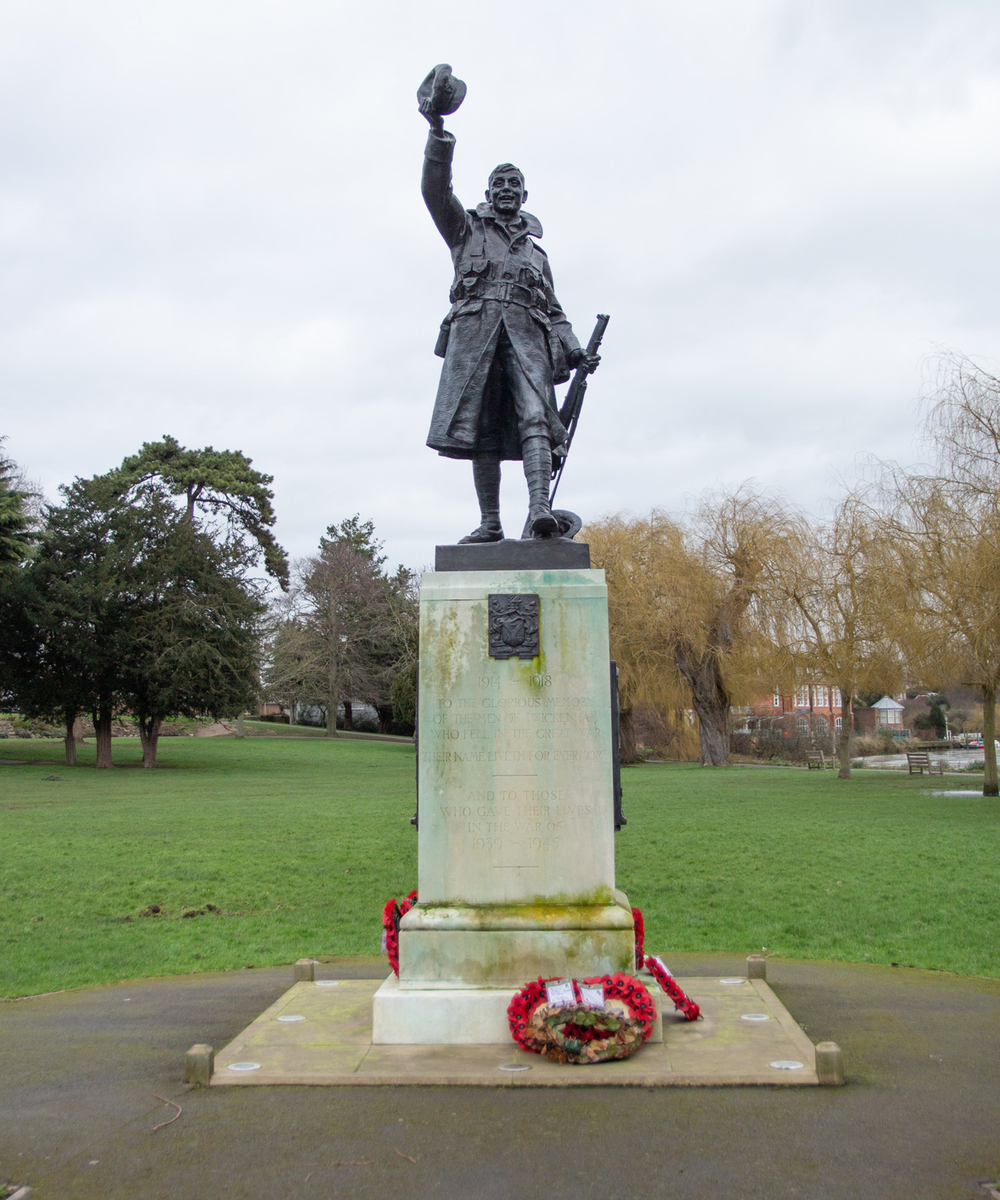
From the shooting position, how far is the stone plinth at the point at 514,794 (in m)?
5.23

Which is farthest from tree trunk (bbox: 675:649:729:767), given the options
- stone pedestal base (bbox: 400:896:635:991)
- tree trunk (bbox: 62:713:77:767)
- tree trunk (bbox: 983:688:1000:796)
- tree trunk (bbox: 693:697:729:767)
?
stone pedestal base (bbox: 400:896:635:991)

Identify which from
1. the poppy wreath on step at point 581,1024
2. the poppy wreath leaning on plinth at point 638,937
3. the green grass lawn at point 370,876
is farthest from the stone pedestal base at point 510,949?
the green grass lawn at point 370,876

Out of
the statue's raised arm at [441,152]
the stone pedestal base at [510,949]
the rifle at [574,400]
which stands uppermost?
the statue's raised arm at [441,152]

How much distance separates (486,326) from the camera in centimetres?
632

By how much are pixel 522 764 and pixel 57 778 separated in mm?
30797

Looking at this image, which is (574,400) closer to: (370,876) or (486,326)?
(486,326)

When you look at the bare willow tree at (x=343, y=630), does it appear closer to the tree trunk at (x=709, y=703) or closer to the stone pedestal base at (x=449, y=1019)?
the tree trunk at (x=709, y=703)

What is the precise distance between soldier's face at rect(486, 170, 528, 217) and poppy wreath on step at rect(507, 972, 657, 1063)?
4.65m

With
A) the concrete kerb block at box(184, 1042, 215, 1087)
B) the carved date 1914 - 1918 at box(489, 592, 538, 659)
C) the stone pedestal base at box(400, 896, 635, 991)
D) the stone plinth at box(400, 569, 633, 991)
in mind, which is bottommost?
the concrete kerb block at box(184, 1042, 215, 1087)

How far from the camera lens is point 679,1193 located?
354 centimetres

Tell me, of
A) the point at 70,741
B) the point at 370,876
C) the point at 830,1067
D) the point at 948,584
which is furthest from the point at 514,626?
the point at 70,741

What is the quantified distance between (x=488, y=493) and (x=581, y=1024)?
3235 mm

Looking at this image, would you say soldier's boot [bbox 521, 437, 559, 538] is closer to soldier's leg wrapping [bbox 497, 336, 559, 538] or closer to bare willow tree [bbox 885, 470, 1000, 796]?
soldier's leg wrapping [bbox 497, 336, 559, 538]

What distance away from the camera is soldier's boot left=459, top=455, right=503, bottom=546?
6.36 m
